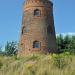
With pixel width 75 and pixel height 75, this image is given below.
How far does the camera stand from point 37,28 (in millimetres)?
31219

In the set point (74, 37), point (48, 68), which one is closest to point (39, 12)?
point (74, 37)

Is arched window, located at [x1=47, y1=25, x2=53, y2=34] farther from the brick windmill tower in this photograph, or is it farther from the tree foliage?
the tree foliage

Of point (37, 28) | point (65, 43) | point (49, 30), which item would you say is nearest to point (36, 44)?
point (37, 28)

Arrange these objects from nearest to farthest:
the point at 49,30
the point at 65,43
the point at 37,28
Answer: the point at 37,28 < the point at 49,30 < the point at 65,43

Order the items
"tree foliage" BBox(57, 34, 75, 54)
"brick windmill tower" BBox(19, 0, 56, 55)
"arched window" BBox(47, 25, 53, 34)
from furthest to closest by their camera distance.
A: "tree foliage" BBox(57, 34, 75, 54), "arched window" BBox(47, 25, 53, 34), "brick windmill tower" BBox(19, 0, 56, 55)

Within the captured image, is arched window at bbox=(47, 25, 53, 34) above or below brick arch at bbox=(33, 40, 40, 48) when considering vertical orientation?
above

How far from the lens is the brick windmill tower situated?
31.1 meters

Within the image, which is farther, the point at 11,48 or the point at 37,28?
the point at 11,48

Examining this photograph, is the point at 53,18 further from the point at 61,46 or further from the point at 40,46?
the point at 61,46

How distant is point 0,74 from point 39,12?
71.5 feet

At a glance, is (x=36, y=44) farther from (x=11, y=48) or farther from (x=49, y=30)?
(x=11, y=48)

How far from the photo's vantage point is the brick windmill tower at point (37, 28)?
1225 inches

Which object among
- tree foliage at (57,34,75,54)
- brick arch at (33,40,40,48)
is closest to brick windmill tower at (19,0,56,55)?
brick arch at (33,40,40,48)

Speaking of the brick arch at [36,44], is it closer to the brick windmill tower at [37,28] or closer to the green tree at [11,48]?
the brick windmill tower at [37,28]
